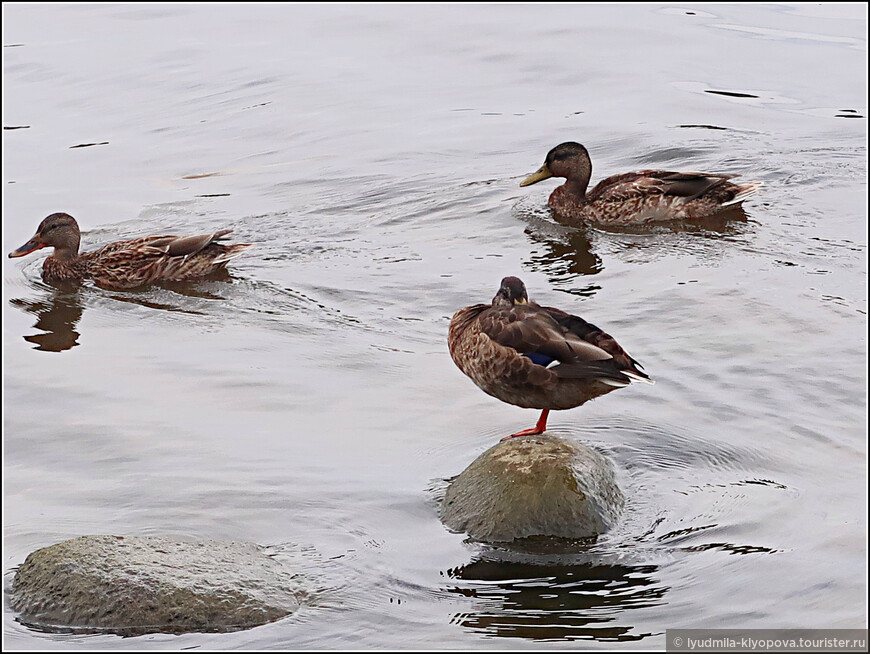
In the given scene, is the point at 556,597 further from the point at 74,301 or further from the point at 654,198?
the point at 654,198

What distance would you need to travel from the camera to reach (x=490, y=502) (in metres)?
6.05

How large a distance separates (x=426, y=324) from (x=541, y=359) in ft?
9.00

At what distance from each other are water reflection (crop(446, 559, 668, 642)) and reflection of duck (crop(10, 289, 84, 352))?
4.52m

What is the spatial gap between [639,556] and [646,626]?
1.90 ft

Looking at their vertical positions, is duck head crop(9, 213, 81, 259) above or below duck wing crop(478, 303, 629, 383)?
below

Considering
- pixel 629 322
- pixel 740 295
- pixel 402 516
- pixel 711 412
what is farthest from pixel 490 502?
pixel 740 295

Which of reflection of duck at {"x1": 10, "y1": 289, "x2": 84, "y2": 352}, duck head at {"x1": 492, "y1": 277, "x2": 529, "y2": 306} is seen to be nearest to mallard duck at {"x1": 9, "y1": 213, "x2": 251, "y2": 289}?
reflection of duck at {"x1": 10, "y1": 289, "x2": 84, "y2": 352}

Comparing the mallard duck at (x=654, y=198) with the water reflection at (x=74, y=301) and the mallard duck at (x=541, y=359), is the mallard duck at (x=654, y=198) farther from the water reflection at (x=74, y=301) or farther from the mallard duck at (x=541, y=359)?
the mallard duck at (x=541, y=359)

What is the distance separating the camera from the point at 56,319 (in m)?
9.73

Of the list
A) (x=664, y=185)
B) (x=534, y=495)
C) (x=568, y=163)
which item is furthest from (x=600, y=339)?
(x=568, y=163)

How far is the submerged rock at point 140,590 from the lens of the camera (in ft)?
17.0

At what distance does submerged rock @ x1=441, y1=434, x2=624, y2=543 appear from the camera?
5941 millimetres

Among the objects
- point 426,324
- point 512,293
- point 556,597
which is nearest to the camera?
point 556,597

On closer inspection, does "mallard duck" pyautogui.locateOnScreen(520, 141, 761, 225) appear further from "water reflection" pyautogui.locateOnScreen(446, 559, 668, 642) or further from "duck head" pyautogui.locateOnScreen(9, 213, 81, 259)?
"water reflection" pyautogui.locateOnScreen(446, 559, 668, 642)
